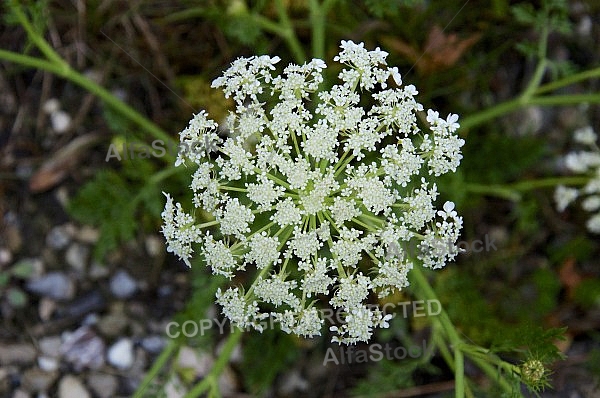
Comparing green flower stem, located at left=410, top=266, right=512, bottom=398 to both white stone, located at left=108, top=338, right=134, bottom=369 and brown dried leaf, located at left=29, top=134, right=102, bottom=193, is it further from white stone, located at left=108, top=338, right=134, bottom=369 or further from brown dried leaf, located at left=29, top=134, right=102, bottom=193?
brown dried leaf, located at left=29, top=134, right=102, bottom=193

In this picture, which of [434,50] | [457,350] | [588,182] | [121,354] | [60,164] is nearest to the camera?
[457,350]

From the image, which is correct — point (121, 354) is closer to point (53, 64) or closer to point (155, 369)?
point (155, 369)

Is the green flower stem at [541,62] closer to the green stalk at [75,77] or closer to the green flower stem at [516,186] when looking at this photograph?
the green flower stem at [516,186]

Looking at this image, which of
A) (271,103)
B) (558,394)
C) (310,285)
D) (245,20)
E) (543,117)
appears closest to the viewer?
(310,285)

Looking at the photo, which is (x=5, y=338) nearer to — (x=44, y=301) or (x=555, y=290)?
(x=44, y=301)

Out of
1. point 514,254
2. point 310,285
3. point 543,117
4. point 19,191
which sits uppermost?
point 543,117

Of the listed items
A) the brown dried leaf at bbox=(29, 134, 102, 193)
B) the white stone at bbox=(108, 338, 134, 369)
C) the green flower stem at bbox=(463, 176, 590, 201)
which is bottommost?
the white stone at bbox=(108, 338, 134, 369)

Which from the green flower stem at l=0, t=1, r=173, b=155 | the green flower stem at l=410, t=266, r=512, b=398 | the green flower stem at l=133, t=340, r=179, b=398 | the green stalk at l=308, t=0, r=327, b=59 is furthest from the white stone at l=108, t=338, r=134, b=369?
the green stalk at l=308, t=0, r=327, b=59

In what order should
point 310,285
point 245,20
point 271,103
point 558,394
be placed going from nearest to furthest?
point 310,285 → point 271,103 → point 245,20 → point 558,394

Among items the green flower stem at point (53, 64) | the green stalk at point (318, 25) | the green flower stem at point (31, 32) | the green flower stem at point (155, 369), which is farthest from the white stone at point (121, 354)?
the green stalk at point (318, 25)

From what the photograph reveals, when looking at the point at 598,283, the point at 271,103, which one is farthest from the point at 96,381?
the point at 598,283

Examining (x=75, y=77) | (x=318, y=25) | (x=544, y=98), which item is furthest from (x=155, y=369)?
(x=544, y=98)
